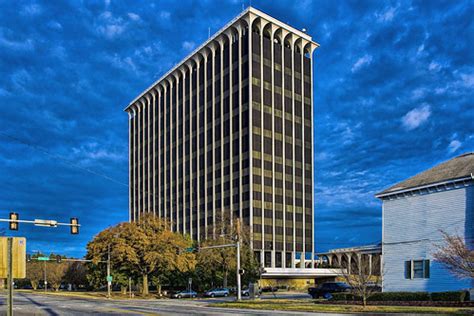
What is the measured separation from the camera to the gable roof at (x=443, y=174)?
40.2 metres

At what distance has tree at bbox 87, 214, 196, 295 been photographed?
2623 inches

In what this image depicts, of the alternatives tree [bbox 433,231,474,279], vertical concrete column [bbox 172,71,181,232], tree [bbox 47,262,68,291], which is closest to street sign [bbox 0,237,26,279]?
tree [bbox 433,231,474,279]

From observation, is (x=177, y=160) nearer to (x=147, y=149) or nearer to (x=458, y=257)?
(x=147, y=149)

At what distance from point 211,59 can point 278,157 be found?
3042cm

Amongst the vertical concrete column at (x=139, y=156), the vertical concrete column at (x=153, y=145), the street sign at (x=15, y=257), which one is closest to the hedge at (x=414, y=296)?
the street sign at (x=15, y=257)

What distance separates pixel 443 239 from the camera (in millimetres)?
40469

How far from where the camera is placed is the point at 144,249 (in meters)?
67.4

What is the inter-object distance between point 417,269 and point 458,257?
27.7ft

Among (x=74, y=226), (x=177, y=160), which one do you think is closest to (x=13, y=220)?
(x=74, y=226)

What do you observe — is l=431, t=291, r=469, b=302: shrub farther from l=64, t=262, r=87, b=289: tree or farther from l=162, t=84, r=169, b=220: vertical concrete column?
l=162, t=84, r=169, b=220: vertical concrete column

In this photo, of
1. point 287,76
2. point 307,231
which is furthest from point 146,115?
point 307,231

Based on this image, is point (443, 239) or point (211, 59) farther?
point (211, 59)

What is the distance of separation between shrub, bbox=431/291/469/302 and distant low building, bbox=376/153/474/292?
4.22 metres

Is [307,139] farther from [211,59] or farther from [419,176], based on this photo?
[419,176]
